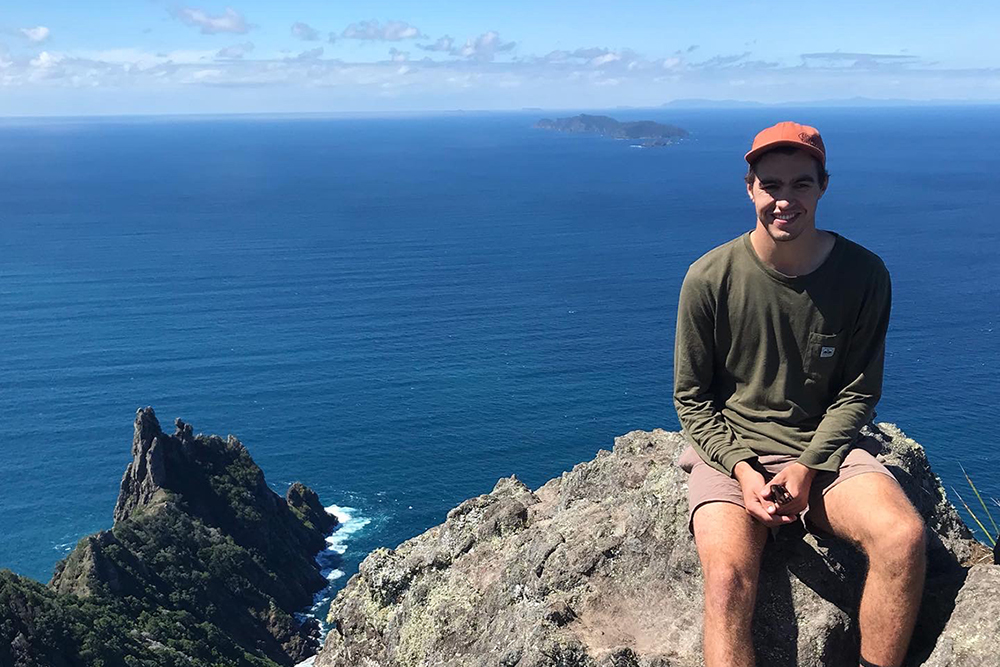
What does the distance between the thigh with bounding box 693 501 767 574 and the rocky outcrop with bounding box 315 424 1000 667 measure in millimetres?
504

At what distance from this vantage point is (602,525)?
29.6ft

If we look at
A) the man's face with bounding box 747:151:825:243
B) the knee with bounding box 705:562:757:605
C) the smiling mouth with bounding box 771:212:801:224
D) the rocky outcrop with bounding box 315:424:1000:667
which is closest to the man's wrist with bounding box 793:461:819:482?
the rocky outcrop with bounding box 315:424:1000:667

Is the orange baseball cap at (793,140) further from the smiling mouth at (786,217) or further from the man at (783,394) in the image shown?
the smiling mouth at (786,217)

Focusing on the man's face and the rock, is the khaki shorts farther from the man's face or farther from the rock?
the man's face

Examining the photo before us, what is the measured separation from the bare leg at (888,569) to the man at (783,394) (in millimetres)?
11

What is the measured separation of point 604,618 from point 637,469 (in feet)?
8.85

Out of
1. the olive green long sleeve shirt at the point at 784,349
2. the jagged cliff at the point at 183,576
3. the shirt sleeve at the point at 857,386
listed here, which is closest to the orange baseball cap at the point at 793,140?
the olive green long sleeve shirt at the point at 784,349

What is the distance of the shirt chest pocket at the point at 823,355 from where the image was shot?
24.0ft

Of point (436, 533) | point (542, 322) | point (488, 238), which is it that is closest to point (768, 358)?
point (436, 533)

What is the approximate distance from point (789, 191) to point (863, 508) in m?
2.62

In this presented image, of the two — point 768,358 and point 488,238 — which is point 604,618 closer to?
point 768,358

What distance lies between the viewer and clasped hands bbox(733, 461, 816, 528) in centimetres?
700

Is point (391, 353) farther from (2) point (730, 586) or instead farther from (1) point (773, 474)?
(2) point (730, 586)

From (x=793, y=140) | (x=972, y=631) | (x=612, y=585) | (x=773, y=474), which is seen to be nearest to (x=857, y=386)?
(x=773, y=474)
